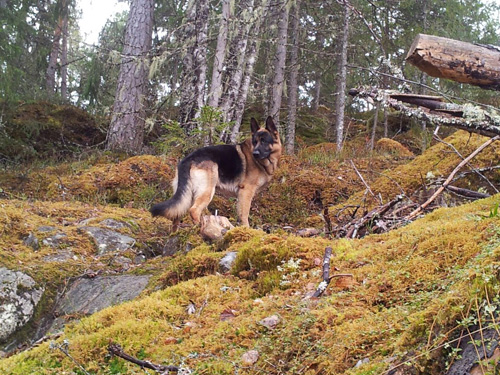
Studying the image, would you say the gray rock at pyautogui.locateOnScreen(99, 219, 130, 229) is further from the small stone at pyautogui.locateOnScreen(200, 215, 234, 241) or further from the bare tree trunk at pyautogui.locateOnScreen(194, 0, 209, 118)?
the bare tree trunk at pyautogui.locateOnScreen(194, 0, 209, 118)

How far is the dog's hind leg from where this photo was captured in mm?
7031

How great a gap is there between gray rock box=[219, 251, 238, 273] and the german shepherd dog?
8.25 feet

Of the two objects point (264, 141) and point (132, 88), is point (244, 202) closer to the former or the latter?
point (264, 141)

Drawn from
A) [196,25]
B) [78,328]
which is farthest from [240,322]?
[196,25]

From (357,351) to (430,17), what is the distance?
18.1 meters

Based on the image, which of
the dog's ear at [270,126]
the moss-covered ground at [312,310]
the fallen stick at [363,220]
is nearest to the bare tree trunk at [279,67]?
the dog's ear at [270,126]

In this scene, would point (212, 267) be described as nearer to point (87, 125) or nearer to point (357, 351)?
point (357, 351)

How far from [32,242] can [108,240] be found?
99cm

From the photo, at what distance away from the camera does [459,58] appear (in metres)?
3.39

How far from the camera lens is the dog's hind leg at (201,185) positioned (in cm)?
703

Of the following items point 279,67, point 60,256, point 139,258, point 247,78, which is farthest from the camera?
point 279,67

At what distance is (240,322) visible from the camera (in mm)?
2756

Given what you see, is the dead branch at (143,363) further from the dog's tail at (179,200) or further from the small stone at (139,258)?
the small stone at (139,258)

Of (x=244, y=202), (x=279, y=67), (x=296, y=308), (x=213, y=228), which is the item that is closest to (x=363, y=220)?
(x=213, y=228)
